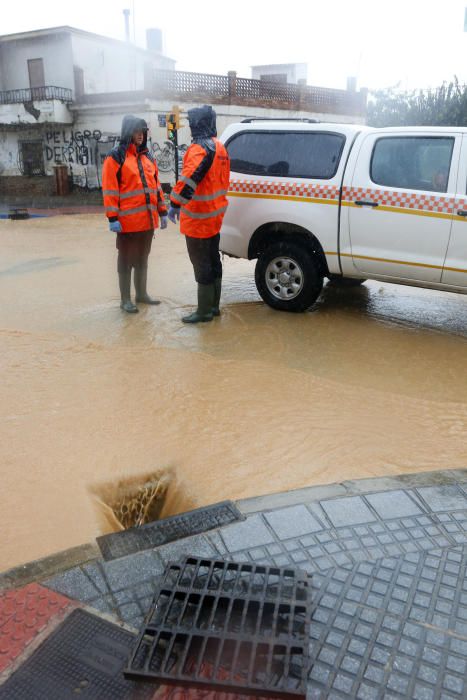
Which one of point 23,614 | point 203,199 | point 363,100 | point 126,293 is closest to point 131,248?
point 126,293

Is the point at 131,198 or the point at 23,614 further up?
the point at 131,198

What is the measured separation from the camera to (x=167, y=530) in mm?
2879

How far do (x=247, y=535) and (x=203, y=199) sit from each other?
3626 mm

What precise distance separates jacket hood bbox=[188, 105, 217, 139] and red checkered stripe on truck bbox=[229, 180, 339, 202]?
828 millimetres

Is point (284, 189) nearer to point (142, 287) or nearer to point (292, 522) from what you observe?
point (142, 287)

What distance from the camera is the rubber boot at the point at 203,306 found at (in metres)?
6.01

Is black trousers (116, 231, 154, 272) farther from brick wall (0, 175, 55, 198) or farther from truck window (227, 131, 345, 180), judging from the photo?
brick wall (0, 175, 55, 198)

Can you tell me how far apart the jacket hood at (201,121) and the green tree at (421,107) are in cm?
2182

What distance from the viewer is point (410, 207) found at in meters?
5.44

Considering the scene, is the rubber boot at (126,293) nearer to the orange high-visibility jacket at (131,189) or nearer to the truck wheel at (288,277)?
the orange high-visibility jacket at (131,189)

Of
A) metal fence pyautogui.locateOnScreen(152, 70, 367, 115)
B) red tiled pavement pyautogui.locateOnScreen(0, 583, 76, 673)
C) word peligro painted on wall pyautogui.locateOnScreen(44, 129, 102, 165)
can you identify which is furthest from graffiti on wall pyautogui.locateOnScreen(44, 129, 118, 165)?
red tiled pavement pyautogui.locateOnScreen(0, 583, 76, 673)

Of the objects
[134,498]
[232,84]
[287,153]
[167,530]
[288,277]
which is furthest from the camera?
[232,84]

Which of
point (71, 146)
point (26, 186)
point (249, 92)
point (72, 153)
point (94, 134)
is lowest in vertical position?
point (26, 186)

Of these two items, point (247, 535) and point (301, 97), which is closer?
point (247, 535)
